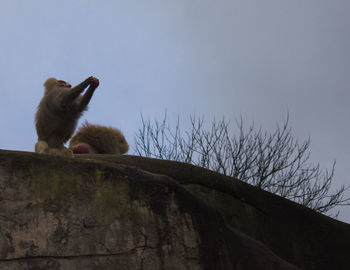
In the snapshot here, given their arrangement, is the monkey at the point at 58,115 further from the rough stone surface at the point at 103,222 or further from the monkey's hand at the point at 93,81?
the rough stone surface at the point at 103,222

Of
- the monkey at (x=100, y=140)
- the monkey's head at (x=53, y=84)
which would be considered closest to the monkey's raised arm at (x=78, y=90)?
the monkey's head at (x=53, y=84)

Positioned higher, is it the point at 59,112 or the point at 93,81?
the point at 93,81

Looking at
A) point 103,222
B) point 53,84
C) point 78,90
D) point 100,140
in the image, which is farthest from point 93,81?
point 100,140

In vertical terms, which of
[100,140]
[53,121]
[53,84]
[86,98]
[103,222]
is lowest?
[103,222]

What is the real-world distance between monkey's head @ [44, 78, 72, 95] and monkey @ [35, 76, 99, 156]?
14 millimetres

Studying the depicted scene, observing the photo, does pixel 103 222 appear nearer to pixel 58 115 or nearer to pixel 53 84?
pixel 58 115

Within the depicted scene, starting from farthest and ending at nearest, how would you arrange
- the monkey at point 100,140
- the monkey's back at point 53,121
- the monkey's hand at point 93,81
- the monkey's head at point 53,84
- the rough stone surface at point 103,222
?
1. the monkey at point 100,140
2. the monkey's head at point 53,84
3. the monkey's back at point 53,121
4. the monkey's hand at point 93,81
5. the rough stone surface at point 103,222

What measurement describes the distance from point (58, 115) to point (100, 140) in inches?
101

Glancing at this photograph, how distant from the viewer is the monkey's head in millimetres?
5285

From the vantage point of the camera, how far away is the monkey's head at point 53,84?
5285mm

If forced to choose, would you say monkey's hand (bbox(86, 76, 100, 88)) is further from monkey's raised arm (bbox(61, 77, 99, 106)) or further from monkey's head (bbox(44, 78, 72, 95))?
monkey's head (bbox(44, 78, 72, 95))

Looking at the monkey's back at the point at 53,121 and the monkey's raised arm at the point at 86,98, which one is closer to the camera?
A: the monkey's raised arm at the point at 86,98

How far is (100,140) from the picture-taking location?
25.1ft

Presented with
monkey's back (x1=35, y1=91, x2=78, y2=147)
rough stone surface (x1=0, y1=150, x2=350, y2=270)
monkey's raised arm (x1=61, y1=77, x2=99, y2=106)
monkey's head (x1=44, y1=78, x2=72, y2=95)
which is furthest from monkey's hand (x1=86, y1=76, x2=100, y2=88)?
rough stone surface (x1=0, y1=150, x2=350, y2=270)
